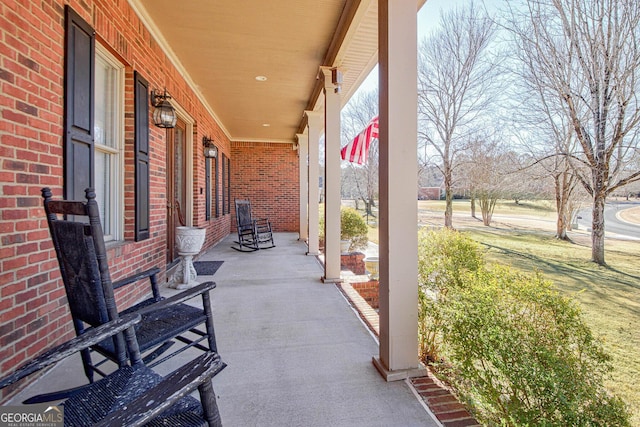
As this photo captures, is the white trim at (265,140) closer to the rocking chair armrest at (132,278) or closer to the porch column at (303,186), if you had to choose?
the porch column at (303,186)

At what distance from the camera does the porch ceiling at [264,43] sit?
115 inches

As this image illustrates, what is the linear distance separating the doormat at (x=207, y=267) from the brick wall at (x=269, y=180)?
4.36 meters

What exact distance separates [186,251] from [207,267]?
1187 millimetres

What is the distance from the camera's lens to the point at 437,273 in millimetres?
2732

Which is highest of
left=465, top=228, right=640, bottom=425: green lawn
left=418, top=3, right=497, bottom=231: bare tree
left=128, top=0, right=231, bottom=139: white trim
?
left=418, top=3, right=497, bottom=231: bare tree

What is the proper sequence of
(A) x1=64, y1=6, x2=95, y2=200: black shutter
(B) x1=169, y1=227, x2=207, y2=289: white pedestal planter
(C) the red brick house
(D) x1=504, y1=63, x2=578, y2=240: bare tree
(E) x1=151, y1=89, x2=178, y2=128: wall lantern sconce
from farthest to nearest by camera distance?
(D) x1=504, y1=63, x2=578, y2=240: bare tree
(B) x1=169, y1=227, x2=207, y2=289: white pedestal planter
(E) x1=151, y1=89, x2=178, y2=128: wall lantern sconce
(A) x1=64, y1=6, x2=95, y2=200: black shutter
(C) the red brick house

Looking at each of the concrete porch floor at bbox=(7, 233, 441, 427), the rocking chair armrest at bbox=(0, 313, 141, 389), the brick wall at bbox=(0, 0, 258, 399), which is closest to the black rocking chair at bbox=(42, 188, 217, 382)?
the rocking chair armrest at bbox=(0, 313, 141, 389)

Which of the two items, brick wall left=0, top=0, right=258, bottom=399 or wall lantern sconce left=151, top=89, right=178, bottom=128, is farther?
wall lantern sconce left=151, top=89, right=178, bottom=128

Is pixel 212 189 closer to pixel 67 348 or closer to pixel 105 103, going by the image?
pixel 105 103

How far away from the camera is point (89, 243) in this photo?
4.22 ft

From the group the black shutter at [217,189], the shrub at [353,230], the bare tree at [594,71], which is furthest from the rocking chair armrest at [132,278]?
the bare tree at [594,71]

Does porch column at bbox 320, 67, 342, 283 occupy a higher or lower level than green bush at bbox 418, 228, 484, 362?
higher

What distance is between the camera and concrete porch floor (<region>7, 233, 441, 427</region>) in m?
1.54

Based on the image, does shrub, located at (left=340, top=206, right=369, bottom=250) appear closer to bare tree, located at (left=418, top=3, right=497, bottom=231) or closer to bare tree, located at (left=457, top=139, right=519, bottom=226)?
bare tree, located at (left=457, top=139, right=519, bottom=226)
